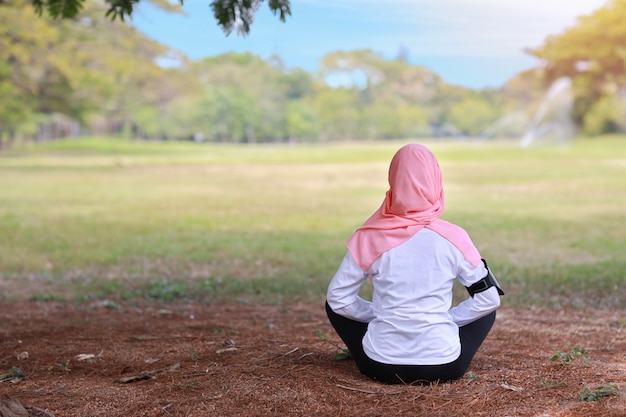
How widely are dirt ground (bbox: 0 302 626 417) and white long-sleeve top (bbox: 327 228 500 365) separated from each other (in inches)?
7.3

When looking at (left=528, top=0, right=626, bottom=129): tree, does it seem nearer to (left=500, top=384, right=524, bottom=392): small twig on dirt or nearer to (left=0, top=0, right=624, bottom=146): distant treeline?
(left=0, top=0, right=624, bottom=146): distant treeline

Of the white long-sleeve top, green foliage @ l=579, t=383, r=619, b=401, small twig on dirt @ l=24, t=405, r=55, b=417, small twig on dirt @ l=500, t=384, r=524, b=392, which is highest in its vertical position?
the white long-sleeve top

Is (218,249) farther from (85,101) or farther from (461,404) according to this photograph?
(85,101)

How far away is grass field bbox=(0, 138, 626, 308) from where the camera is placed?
748 cm

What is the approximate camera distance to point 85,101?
2938cm

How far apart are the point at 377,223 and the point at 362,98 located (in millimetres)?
59804

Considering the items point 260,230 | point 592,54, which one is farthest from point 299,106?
point 260,230

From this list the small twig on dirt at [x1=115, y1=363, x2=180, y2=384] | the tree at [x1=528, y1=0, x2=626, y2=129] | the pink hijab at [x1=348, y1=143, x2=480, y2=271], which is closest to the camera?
the pink hijab at [x1=348, y1=143, x2=480, y2=271]

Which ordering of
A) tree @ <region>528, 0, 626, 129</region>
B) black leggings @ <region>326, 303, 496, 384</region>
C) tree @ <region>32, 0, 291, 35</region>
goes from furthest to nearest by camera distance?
tree @ <region>528, 0, 626, 129</region> < tree @ <region>32, 0, 291, 35</region> < black leggings @ <region>326, 303, 496, 384</region>

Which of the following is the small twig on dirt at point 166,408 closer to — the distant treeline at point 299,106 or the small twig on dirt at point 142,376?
the small twig on dirt at point 142,376

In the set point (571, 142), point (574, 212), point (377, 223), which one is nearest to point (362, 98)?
point (571, 142)

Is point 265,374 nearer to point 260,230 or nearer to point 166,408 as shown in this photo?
point 166,408

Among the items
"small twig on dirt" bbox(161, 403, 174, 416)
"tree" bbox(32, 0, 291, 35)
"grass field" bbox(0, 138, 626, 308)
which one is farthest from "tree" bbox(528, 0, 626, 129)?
"small twig on dirt" bbox(161, 403, 174, 416)

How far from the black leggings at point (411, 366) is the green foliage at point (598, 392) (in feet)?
1.57
